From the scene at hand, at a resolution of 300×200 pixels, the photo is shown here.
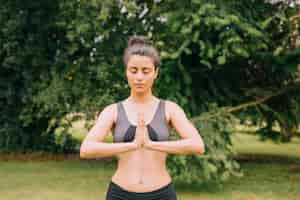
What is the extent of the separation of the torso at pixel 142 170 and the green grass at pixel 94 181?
759 cm

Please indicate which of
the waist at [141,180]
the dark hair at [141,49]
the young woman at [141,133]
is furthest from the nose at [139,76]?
the waist at [141,180]

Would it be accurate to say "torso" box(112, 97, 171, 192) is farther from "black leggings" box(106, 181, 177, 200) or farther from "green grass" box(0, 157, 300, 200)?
"green grass" box(0, 157, 300, 200)

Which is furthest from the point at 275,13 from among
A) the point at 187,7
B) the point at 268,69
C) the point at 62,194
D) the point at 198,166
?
the point at 62,194

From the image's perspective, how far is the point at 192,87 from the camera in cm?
1212

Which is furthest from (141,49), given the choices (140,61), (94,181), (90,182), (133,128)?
(94,181)

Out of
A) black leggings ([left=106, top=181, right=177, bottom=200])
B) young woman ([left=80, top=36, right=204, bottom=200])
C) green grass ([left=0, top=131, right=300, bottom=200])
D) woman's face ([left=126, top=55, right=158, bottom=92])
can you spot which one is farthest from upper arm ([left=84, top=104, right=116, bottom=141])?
green grass ([left=0, top=131, right=300, bottom=200])

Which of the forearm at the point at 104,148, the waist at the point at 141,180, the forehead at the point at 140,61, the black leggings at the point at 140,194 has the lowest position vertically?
the black leggings at the point at 140,194

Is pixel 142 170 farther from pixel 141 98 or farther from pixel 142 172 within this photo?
pixel 141 98

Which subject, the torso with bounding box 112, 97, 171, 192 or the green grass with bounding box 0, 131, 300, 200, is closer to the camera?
the torso with bounding box 112, 97, 171, 192

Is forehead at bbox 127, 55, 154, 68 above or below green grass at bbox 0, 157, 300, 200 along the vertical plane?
above

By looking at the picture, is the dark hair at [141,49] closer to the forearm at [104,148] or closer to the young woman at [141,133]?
the young woman at [141,133]

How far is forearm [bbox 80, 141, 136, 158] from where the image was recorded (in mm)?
3445

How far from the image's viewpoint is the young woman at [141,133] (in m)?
3.54

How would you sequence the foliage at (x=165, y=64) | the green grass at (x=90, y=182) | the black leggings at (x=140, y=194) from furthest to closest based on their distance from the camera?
the green grass at (x=90, y=182)
the foliage at (x=165, y=64)
the black leggings at (x=140, y=194)
